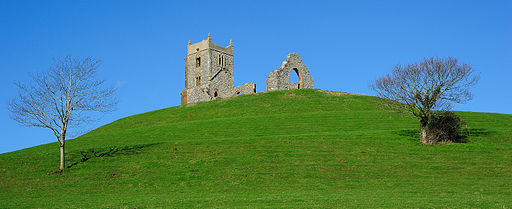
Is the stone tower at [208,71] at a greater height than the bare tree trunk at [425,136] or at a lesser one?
greater

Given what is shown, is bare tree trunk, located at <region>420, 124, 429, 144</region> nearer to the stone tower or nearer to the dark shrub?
the dark shrub

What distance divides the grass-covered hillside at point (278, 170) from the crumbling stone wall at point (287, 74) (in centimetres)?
2596

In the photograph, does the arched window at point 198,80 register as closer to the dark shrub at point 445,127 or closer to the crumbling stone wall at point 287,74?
the crumbling stone wall at point 287,74

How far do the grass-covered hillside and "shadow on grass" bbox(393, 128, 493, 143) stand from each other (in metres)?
0.17

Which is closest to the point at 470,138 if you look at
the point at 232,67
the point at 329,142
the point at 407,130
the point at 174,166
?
the point at 407,130

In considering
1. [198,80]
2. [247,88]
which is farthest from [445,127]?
[198,80]

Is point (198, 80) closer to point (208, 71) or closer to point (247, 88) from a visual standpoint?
point (208, 71)

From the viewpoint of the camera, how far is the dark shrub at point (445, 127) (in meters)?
34.6

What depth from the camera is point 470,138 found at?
36.2 meters

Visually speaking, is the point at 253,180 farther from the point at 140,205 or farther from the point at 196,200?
the point at 140,205

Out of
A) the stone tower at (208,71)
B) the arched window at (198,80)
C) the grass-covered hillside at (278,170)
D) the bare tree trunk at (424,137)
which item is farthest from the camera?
the arched window at (198,80)

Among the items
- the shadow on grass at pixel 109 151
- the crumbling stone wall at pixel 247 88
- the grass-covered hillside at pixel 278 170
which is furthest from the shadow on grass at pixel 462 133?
the crumbling stone wall at pixel 247 88

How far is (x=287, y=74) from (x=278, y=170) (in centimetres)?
4653

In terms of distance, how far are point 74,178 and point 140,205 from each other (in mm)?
10635
